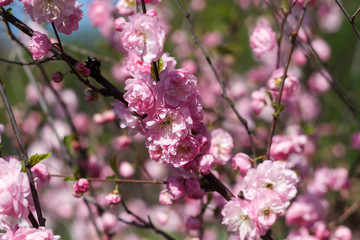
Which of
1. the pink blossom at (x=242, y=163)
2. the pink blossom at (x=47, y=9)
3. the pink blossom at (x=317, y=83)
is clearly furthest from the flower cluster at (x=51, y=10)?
the pink blossom at (x=317, y=83)

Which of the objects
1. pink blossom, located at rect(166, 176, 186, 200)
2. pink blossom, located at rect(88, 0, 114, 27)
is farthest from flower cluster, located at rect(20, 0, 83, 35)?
pink blossom, located at rect(88, 0, 114, 27)

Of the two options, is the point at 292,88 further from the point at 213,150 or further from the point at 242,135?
the point at 242,135

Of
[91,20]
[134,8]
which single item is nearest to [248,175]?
[134,8]

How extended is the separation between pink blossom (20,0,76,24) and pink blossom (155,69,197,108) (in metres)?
0.28

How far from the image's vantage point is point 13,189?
82 cm

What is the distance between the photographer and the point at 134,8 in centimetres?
139

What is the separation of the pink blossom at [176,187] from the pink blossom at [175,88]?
11.1 inches

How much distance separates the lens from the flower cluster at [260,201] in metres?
1.03

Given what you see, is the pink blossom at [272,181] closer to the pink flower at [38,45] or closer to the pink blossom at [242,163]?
the pink blossom at [242,163]

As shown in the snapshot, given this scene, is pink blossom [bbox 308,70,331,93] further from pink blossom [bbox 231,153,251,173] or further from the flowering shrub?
pink blossom [bbox 231,153,251,173]

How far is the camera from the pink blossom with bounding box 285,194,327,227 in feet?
5.21

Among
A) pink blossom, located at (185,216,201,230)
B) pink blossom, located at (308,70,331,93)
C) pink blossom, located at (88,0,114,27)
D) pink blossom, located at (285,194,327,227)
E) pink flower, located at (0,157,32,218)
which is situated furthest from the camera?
pink blossom, located at (308,70,331,93)

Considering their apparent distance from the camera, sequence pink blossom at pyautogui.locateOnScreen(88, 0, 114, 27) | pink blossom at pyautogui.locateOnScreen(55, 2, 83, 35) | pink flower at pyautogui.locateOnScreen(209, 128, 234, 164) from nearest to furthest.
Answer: pink blossom at pyautogui.locateOnScreen(55, 2, 83, 35)
pink flower at pyautogui.locateOnScreen(209, 128, 234, 164)
pink blossom at pyautogui.locateOnScreen(88, 0, 114, 27)

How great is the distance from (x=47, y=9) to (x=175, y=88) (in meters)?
0.34
